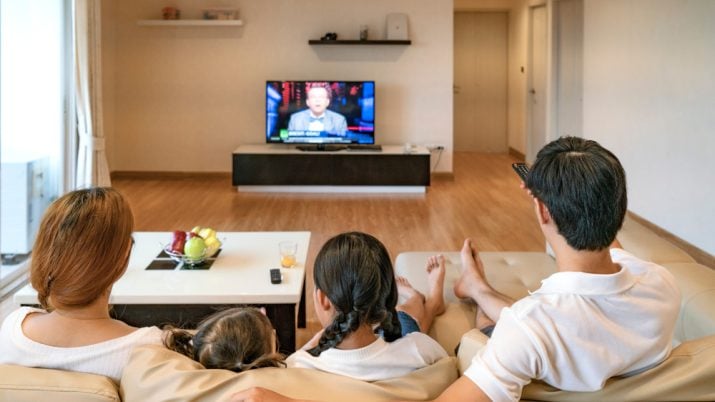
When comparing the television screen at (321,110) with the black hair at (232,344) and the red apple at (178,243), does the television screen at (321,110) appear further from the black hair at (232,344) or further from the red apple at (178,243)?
the black hair at (232,344)

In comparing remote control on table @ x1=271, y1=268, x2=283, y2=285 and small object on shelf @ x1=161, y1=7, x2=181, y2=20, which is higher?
small object on shelf @ x1=161, y1=7, x2=181, y2=20

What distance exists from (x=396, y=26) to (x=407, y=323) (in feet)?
19.7

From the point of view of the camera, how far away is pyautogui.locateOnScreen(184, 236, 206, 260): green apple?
2.76 meters

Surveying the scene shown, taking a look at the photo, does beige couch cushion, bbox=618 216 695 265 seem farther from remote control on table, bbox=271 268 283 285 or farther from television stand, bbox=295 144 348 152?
television stand, bbox=295 144 348 152

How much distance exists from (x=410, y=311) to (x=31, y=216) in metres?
3.27

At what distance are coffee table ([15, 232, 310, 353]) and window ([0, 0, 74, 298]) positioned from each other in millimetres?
1694

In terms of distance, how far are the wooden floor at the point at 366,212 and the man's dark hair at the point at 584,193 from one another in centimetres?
286

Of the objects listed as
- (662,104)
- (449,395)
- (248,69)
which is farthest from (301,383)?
(248,69)

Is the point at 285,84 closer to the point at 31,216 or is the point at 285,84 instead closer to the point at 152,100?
the point at 152,100

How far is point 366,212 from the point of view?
245 inches

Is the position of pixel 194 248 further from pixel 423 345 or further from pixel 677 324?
pixel 677 324

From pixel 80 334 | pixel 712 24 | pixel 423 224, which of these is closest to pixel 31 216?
pixel 423 224

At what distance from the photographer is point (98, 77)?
5191mm

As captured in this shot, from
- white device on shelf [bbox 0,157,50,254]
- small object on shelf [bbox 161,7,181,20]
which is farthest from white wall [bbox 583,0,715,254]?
small object on shelf [bbox 161,7,181,20]
